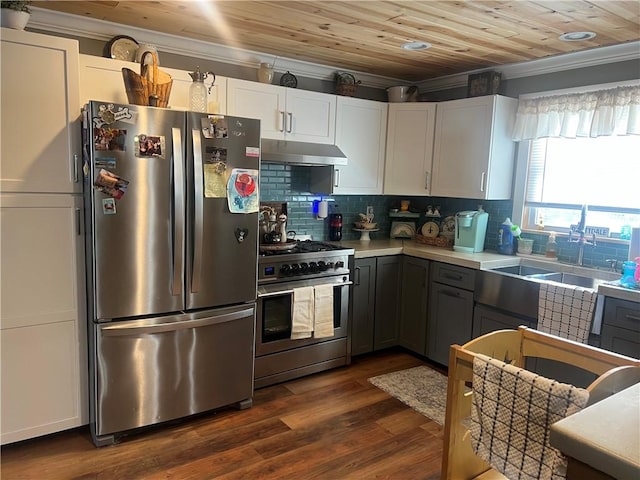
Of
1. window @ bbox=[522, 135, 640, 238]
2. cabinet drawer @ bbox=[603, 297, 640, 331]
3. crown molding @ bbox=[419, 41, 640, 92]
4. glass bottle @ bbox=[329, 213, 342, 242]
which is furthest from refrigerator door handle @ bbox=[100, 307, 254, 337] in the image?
crown molding @ bbox=[419, 41, 640, 92]

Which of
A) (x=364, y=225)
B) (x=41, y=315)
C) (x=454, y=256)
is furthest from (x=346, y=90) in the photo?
(x=41, y=315)

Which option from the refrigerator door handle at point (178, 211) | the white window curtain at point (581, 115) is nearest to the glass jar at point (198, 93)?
the refrigerator door handle at point (178, 211)

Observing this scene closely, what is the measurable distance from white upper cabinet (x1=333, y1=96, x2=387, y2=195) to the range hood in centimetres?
17

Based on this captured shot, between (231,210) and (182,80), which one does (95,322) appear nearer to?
(231,210)

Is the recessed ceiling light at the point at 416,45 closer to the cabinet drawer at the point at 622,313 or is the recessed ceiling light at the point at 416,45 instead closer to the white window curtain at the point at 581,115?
the white window curtain at the point at 581,115

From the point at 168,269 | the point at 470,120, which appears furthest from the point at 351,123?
the point at 168,269

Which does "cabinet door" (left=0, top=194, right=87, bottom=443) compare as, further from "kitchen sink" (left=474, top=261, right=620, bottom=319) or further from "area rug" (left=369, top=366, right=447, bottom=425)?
"kitchen sink" (left=474, top=261, right=620, bottom=319)

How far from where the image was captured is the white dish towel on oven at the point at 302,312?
330 cm

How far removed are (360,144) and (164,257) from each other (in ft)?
6.55

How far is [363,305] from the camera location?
3.75 m

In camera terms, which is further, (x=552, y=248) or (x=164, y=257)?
(x=552, y=248)

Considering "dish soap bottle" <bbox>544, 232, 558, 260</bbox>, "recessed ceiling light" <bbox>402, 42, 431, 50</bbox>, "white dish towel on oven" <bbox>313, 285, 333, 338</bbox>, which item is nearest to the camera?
"recessed ceiling light" <bbox>402, 42, 431, 50</bbox>

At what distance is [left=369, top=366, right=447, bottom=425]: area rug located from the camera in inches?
122

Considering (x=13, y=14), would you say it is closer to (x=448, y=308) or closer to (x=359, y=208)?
(x=359, y=208)
